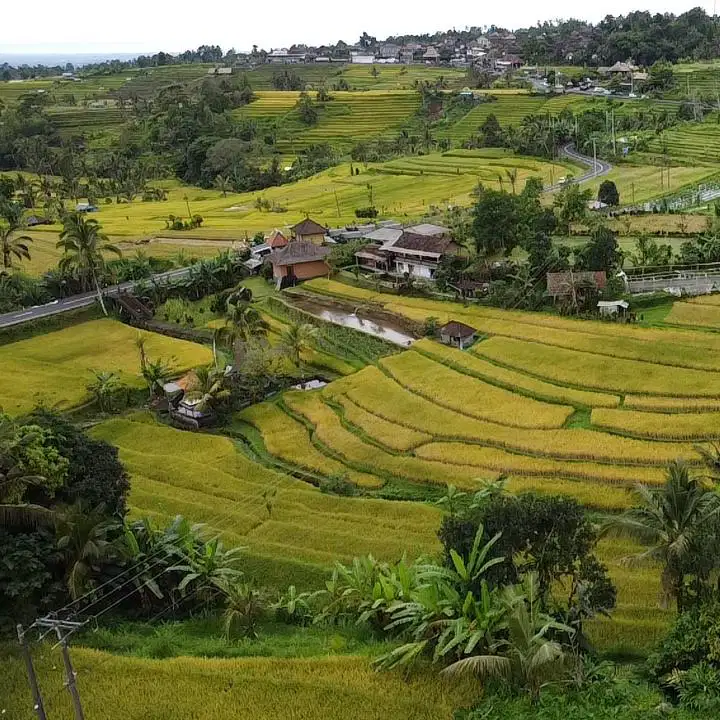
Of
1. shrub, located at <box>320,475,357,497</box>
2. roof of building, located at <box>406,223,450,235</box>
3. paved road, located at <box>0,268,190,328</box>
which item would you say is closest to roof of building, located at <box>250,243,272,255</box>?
paved road, located at <box>0,268,190,328</box>

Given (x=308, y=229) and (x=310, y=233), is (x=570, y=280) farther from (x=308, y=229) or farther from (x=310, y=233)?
(x=308, y=229)

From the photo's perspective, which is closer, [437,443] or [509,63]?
[437,443]

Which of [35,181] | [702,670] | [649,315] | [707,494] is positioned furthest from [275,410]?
[35,181]

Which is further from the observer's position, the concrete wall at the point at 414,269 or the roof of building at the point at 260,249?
the roof of building at the point at 260,249

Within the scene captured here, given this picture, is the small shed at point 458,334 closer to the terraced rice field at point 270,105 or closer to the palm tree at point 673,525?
the palm tree at point 673,525

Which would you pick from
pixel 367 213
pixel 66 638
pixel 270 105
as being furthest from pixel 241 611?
pixel 270 105

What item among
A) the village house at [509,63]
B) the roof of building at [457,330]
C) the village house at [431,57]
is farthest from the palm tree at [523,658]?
the village house at [431,57]

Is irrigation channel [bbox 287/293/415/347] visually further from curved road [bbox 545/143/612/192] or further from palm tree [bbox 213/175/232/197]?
palm tree [bbox 213/175/232/197]
